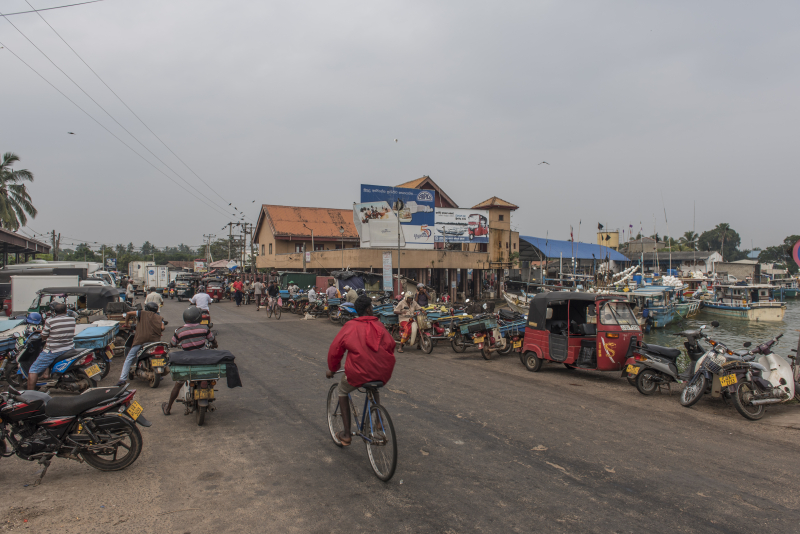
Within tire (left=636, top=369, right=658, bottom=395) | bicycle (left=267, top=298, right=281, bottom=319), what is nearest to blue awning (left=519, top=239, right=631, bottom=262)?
bicycle (left=267, top=298, right=281, bottom=319)

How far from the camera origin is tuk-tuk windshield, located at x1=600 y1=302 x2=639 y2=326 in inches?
368

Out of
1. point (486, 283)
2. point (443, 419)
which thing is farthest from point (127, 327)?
point (486, 283)

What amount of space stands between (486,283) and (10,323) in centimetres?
3257

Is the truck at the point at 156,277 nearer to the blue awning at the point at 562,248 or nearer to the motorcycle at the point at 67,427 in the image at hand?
the blue awning at the point at 562,248

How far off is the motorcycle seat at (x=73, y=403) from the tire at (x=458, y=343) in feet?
31.9

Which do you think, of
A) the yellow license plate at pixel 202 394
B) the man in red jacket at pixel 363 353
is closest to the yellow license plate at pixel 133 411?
the yellow license plate at pixel 202 394

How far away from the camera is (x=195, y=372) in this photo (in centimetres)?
605

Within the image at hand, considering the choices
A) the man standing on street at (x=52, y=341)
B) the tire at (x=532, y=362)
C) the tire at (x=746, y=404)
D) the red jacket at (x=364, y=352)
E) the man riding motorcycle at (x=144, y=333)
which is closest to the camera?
the red jacket at (x=364, y=352)

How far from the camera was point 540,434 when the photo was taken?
5969 millimetres

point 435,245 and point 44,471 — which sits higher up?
point 435,245

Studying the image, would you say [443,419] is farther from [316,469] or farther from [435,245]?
[435,245]

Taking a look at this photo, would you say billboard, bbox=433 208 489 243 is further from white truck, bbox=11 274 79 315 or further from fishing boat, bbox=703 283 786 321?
white truck, bbox=11 274 79 315

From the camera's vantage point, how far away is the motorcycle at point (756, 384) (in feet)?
23.0

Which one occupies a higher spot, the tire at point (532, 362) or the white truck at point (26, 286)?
the white truck at point (26, 286)
